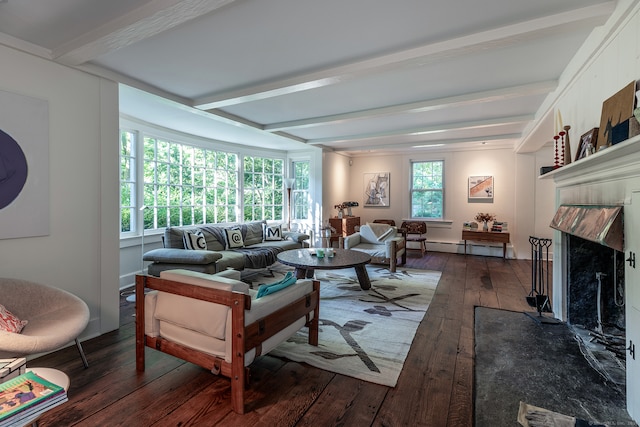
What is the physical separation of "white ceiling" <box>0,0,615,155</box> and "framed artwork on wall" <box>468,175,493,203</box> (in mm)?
2651

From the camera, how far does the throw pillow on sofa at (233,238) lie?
16.7 ft

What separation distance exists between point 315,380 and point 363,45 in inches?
101

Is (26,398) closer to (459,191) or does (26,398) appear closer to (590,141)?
(590,141)

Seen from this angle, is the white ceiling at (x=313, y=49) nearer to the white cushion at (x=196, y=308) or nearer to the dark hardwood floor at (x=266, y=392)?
the white cushion at (x=196, y=308)

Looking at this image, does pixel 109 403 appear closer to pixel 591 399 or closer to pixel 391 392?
pixel 391 392

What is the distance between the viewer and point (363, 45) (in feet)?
8.32

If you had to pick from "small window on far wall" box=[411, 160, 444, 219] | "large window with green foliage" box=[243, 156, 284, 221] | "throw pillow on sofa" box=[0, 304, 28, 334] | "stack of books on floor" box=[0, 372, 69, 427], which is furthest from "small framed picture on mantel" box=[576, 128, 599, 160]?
"large window with green foliage" box=[243, 156, 284, 221]

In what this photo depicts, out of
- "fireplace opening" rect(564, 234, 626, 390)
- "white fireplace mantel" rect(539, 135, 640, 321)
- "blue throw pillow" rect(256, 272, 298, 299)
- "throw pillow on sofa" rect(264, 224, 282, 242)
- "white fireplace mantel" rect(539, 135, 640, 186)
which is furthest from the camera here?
"throw pillow on sofa" rect(264, 224, 282, 242)

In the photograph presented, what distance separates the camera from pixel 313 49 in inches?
103

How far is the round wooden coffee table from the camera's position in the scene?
3702mm

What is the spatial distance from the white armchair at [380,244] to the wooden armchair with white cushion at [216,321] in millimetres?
3152

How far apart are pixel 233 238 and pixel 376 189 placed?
4.22 metres

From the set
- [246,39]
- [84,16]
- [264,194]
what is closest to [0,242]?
[84,16]

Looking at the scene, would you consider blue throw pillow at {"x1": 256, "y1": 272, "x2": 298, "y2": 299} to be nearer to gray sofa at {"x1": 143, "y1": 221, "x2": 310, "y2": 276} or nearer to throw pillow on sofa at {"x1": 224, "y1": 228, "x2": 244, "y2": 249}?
gray sofa at {"x1": 143, "y1": 221, "x2": 310, "y2": 276}
